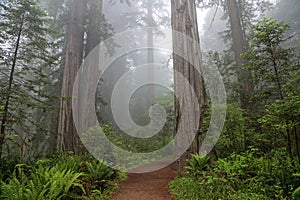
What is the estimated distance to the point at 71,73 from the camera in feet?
32.6

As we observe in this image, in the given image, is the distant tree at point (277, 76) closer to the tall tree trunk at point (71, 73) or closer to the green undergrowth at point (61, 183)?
the green undergrowth at point (61, 183)

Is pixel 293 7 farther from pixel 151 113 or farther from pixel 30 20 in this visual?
pixel 30 20

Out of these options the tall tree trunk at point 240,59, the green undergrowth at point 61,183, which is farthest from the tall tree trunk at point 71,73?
the tall tree trunk at point 240,59

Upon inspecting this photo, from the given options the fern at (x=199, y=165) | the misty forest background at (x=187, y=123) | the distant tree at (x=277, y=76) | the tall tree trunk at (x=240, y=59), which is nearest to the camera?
the misty forest background at (x=187, y=123)

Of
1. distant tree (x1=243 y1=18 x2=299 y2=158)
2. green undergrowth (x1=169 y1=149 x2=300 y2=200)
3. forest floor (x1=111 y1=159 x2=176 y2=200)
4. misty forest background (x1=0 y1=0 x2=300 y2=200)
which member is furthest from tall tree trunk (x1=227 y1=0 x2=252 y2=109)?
forest floor (x1=111 y1=159 x2=176 y2=200)

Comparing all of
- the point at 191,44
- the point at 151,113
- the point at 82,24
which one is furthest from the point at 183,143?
the point at 82,24

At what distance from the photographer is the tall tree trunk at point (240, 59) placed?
7645 mm

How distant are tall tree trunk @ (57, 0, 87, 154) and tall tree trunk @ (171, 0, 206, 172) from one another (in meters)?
4.54

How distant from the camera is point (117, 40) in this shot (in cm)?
2320

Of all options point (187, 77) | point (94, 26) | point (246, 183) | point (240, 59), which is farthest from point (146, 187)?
point (94, 26)

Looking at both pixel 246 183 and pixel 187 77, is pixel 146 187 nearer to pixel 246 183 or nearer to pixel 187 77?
pixel 246 183

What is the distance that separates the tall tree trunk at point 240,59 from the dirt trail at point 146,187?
11.8 ft

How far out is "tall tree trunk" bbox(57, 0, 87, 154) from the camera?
905cm

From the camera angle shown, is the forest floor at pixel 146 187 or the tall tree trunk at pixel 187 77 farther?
the tall tree trunk at pixel 187 77
